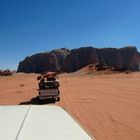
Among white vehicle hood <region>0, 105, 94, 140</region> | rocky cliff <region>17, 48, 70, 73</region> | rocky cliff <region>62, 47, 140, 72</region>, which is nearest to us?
white vehicle hood <region>0, 105, 94, 140</region>

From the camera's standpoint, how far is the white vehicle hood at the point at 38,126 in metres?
4.14

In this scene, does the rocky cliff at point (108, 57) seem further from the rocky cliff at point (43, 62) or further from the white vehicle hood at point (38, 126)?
the white vehicle hood at point (38, 126)

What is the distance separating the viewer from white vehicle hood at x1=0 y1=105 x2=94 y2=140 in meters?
4.14

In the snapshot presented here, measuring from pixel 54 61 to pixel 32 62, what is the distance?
1405cm

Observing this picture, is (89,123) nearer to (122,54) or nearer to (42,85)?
(42,85)

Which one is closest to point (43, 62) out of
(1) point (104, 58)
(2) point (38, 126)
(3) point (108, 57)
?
(1) point (104, 58)

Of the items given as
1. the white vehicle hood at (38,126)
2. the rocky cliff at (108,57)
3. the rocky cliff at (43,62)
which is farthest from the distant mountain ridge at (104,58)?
the white vehicle hood at (38,126)

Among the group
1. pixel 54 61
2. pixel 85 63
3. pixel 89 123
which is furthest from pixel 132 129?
pixel 54 61

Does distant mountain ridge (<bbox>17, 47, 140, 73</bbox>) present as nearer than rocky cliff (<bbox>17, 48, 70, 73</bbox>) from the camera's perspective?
Yes

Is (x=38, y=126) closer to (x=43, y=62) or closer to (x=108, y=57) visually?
(x=108, y=57)

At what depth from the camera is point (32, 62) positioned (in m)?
174

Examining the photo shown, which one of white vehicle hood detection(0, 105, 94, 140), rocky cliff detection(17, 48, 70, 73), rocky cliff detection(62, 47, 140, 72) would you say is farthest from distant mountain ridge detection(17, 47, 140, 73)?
white vehicle hood detection(0, 105, 94, 140)

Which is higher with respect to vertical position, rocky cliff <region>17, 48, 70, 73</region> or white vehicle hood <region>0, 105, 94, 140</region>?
rocky cliff <region>17, 48, 70, 73</region>

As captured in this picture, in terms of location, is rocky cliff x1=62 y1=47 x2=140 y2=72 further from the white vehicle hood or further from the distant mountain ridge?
the white vehicle hood
